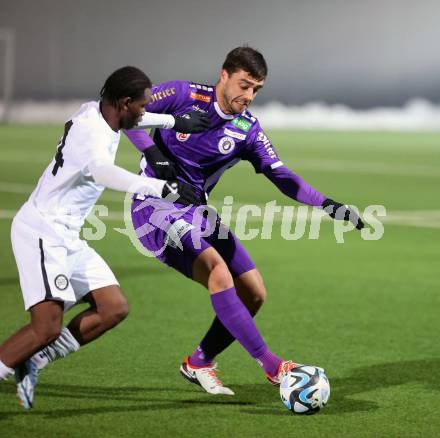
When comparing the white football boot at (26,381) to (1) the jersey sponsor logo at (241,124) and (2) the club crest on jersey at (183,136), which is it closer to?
(2) the club crest on jersey at (183,136)

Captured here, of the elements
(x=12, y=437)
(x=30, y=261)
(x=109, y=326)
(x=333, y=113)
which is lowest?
(x=333, y=113)

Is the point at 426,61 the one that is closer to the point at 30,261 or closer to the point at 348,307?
the point at 348,307

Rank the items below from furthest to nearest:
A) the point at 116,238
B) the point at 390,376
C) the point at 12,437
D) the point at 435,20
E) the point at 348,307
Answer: the point at 435,20 → the point at 116,238 → the point at 348,307 → the point at 390,376 → the point at 12,437

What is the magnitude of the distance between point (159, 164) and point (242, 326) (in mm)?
1013

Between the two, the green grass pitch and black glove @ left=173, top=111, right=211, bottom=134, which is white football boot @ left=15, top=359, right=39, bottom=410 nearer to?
the green grass pitch

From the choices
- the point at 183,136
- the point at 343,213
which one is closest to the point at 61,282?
the point at 183,136

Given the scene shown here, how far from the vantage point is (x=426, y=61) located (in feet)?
130

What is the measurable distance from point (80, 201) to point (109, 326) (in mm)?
721

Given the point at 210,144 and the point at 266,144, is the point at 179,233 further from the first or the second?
the point at 266,144

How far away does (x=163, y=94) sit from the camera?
703 cm

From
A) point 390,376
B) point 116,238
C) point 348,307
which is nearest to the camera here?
point 390,376

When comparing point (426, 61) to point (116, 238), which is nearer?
point (116, 238)

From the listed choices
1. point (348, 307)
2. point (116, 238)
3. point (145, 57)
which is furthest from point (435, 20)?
point (348, 307)

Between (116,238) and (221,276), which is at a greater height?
(221,276)
